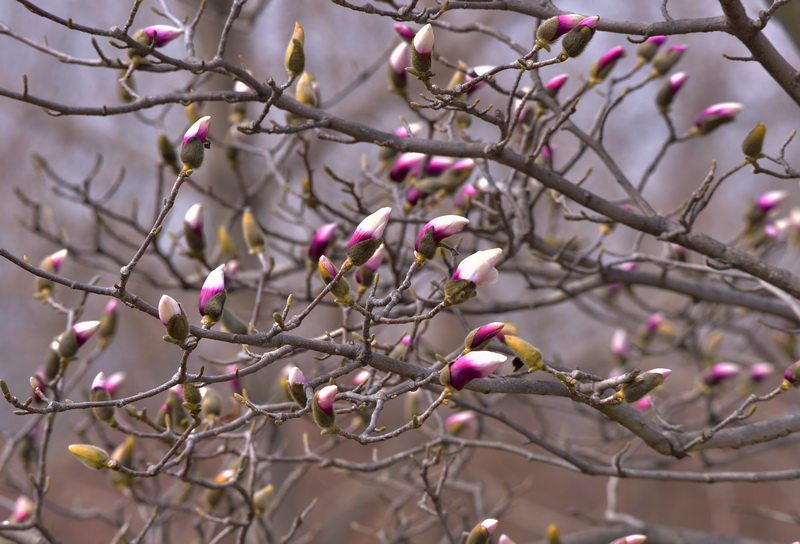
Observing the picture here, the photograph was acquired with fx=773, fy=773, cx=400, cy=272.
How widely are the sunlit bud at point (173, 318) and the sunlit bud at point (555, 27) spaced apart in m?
0.86

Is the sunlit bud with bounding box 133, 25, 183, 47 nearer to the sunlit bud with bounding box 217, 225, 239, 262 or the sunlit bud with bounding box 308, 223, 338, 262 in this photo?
the sunlit bud with bounding box 308, 223, 338, 262

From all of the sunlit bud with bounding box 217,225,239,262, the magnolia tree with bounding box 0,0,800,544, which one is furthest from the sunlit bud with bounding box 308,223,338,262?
the sunlit bud with bounding box 217,225,239,262

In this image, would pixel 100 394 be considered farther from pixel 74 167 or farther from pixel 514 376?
pixel 74 167

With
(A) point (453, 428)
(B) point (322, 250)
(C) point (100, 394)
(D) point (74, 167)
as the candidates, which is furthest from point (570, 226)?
(C) point (100, 394)

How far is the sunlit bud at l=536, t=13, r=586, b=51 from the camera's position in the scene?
1523mm

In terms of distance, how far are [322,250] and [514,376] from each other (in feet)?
2.56

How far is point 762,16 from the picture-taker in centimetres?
155

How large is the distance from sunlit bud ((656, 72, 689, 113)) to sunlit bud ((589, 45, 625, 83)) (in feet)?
0.72

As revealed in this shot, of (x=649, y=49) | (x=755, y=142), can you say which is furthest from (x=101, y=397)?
(x=649, y=49)

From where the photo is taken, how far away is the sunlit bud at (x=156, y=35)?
1876 millimetres

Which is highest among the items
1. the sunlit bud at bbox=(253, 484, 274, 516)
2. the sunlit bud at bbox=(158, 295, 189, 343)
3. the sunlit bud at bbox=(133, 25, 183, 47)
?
the sunlit bud at bbox=(133, 25, 183, 47)

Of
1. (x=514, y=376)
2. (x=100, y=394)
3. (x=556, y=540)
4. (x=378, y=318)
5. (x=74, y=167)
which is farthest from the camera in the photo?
(x=74, y=167)

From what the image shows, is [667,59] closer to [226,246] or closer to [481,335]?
[481,335]

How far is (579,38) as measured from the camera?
4.94 ft
